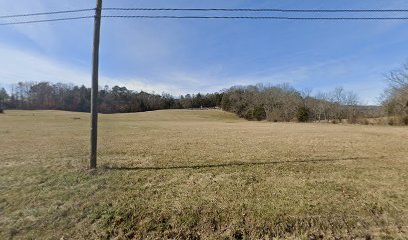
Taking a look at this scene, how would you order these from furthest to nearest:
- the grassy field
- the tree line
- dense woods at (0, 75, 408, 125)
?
the tree line → dense woods at (0, 75, 408, 125) → the grassy field

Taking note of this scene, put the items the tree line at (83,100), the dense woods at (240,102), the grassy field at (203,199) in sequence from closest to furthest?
1. the grassy field at (203,199)
2. the dense woods at (240,102)
3. the tree line at (83,100)

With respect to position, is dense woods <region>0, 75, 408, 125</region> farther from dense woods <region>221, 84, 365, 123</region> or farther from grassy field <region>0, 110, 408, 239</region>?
grassy field <region>0, 110, 408, 239</region>

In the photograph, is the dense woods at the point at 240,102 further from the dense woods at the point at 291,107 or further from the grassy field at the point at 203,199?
the grassy field at the point at 203,199

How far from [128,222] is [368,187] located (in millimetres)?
5766

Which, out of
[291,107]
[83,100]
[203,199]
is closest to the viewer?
[203,199]

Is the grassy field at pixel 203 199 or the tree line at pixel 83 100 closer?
the grassy field at pixel 203 199

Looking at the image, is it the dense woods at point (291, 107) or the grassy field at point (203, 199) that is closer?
the grassy field at point (203, 199)

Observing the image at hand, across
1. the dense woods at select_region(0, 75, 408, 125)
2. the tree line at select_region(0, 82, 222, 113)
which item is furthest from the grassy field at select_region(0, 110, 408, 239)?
the tree line at select_region(0, 82, 222, 113)

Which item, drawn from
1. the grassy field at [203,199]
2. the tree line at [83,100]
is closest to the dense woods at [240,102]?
the tree line at [83,100]

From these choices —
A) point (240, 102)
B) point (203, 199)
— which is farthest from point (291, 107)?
point (203, 199)

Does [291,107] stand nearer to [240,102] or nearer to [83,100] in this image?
[240,102]

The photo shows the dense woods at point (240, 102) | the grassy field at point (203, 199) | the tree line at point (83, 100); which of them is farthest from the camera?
the tree line at point (83, 100)

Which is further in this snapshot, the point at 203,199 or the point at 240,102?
the point at 240,102

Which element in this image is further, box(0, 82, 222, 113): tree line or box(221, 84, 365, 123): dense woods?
box(0, 82, 222, 113): tree line
